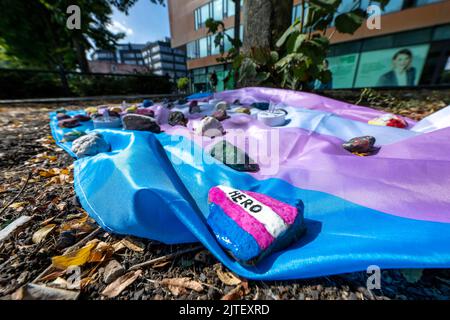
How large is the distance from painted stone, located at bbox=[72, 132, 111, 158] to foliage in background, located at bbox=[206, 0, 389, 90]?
221 cm

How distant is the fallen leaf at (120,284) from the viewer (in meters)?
0.52

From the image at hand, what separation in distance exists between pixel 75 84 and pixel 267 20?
752 cm

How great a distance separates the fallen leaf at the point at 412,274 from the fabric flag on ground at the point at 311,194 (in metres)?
0.08

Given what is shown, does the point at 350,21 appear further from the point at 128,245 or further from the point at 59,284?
the point at 59,284

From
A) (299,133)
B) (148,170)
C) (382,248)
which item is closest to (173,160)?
(148,170)

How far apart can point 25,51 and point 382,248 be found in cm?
1338

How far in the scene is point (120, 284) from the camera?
21.5 inches

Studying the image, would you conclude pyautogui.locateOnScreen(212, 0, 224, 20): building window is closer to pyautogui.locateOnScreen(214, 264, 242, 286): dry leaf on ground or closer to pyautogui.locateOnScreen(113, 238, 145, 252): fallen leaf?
pyautogui.locateOnScreen(113, 238, 145, 252): fallen leaf

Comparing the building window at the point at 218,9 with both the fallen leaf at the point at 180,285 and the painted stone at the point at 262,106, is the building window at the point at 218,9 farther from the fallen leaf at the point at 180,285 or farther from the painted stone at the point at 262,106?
the fallen leaf at the point at 180,285

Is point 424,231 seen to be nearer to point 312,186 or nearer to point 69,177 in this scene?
point 312,186

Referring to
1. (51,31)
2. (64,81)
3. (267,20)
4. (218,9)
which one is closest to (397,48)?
(267,20)

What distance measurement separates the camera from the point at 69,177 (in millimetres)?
1081

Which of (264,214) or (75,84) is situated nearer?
(264,214)
